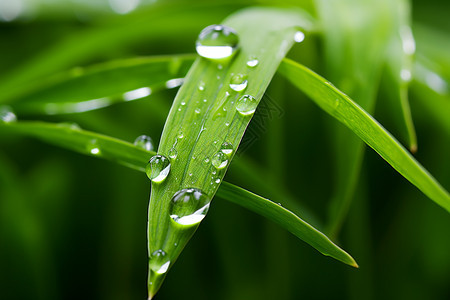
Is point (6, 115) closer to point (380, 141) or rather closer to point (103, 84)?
point (103, 84)

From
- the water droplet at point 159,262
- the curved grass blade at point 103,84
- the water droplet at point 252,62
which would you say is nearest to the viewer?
the water droplet at point 159,262

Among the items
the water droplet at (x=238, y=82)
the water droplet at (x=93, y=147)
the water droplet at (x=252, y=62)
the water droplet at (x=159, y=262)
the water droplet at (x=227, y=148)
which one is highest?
the water droplet at (x=252, y=62)

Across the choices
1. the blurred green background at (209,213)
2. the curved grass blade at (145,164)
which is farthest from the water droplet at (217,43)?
the blurred green background at (209,213)

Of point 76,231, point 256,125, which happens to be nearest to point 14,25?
point 76,231

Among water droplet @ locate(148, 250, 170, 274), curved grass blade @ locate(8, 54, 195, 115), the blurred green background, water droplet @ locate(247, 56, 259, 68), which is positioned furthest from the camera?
the blurred green background

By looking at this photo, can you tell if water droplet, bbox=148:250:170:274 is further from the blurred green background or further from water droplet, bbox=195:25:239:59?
the blurred green background

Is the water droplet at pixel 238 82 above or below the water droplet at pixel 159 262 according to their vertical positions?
above

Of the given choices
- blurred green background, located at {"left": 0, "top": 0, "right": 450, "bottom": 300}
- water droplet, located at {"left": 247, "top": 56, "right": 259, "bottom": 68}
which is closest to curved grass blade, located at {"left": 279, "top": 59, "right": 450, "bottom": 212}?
water droplet, located at {"left": 247, "top": 56, "right": 259, "bottom": 68}

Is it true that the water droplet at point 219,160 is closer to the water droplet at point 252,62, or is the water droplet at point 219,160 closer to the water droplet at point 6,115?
the water droplet at point 252,62
